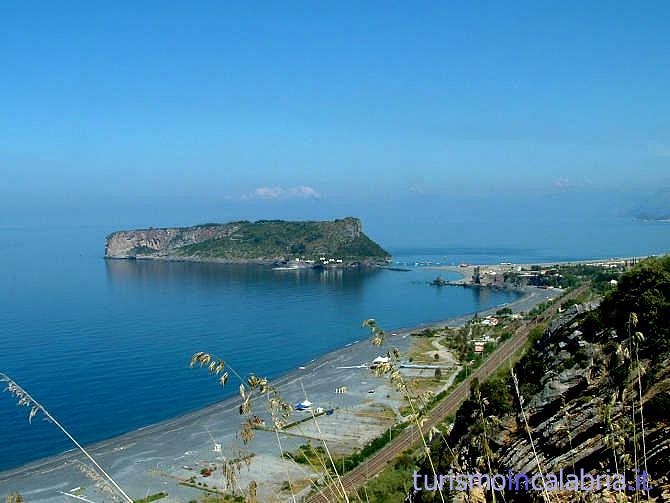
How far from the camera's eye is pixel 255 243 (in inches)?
3748

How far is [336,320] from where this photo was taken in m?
46.1

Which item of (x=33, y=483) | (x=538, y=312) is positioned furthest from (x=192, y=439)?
(x=538, y=312)

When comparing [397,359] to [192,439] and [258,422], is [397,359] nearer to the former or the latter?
[258,422]

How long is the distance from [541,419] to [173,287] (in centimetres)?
5998

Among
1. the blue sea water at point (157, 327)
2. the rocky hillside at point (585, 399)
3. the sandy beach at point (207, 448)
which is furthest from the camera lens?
the blue sea water at point (157, 327)

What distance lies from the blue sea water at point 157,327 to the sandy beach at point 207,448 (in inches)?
57.0

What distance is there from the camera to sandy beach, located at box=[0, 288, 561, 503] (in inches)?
663

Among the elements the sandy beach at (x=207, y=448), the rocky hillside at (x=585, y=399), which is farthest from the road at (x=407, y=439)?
the rocky hillside at (x=585, y=399)

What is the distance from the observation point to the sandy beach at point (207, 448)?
16.8 metres

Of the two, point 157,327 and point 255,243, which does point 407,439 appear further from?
point 255,243

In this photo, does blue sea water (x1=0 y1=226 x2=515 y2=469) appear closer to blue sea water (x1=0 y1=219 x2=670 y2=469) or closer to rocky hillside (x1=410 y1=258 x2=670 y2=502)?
blue sea water (x1=0 y1=219 x2=670 y2=469)

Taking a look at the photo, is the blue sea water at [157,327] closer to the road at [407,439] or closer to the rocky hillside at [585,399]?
the road at [407,439]

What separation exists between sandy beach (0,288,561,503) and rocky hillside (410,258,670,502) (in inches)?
218

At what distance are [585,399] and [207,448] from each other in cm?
1734
